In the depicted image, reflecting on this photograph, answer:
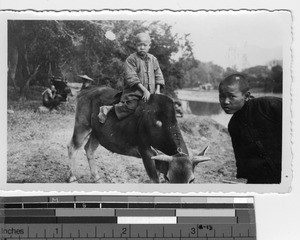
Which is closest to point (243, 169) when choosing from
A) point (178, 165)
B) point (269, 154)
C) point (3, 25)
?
point (269, 154)

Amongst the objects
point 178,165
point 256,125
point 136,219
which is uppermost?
point 256,125

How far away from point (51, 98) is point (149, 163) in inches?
13.9

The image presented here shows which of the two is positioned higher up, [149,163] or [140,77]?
[140,77]

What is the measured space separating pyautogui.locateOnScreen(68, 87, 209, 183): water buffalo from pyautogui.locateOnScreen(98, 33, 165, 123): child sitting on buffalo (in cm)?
2

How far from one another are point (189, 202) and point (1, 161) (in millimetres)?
576

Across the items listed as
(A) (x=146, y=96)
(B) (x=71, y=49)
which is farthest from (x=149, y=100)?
(B) (x=71, y=49)

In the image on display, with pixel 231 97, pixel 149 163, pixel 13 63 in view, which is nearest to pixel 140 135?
pixel 149 163

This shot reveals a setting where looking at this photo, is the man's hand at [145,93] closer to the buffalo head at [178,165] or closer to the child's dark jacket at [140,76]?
the child's dark jacket at [140,76]

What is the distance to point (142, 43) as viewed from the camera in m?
1.45

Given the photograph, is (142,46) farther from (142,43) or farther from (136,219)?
(136,219)

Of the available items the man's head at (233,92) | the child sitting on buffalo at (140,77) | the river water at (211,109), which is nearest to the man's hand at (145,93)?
the child sitting on buffalo at (140,77)

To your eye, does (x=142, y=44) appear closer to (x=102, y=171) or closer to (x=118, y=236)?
(x=102, y=171)

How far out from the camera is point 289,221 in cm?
144

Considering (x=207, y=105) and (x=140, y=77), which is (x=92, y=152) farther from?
(x=207, y=105)
